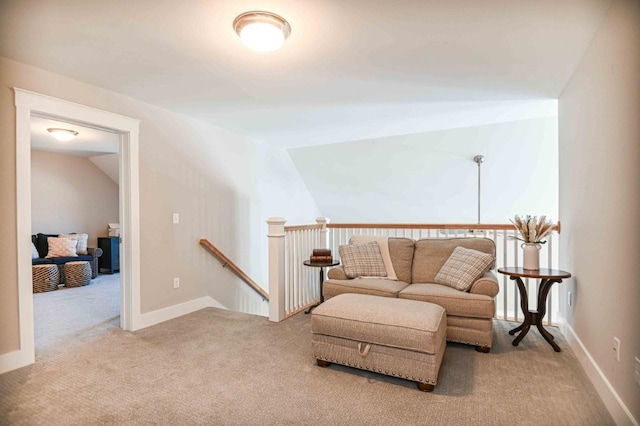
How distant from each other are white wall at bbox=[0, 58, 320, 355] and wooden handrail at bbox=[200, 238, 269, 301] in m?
0.08

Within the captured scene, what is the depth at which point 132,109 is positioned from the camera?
329cm

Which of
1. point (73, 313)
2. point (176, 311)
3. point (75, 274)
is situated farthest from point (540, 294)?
point (75, 274)

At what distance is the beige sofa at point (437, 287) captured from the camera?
2680 mm

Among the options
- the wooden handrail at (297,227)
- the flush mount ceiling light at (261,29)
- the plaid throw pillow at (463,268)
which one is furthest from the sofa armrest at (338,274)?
the flush mount ceiling light at (261,29)

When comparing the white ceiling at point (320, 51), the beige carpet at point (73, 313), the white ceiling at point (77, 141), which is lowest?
the beige carpet at point (73, 313)

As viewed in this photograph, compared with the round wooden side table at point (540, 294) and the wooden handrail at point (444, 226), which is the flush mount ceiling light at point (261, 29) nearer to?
the round wooden side table at point (540, 294)

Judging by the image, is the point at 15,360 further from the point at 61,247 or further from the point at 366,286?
the point at 61,247

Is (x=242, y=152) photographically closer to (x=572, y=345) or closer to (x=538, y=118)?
(x=538, y=118)

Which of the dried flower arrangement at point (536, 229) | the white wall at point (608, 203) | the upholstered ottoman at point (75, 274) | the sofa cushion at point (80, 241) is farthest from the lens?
the sofa cushion at point (80, 241)

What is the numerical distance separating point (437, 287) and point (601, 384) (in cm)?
124

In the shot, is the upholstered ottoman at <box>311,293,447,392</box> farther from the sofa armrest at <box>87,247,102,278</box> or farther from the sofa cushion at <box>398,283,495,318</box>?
the sofa armrest at <box>87,247,102,278</box>

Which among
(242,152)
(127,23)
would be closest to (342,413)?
(127,23)

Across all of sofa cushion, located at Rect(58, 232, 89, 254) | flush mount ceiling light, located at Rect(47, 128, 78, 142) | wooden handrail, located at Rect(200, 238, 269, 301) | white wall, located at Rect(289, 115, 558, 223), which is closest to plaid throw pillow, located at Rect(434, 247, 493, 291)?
white wall, located at Rect(289, 115, 558, 223)

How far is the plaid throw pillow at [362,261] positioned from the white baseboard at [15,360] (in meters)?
2.68
